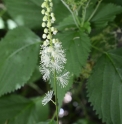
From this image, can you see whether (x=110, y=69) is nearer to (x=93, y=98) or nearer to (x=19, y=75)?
(x=93, y=98)

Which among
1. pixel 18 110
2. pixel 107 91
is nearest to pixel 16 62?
pixel 18 110

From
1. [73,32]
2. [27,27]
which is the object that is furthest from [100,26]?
[27,27]

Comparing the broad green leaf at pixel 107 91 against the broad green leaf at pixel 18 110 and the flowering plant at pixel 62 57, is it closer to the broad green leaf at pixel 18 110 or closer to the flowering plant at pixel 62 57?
the flowering plant at pixel 62 57

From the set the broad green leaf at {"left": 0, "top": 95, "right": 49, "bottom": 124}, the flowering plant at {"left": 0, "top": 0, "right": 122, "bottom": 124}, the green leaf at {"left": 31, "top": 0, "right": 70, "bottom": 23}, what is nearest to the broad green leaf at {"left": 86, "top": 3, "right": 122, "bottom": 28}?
the flowering plant at {"left": 0, "top": 0, "right": 122, "bottom": 124}

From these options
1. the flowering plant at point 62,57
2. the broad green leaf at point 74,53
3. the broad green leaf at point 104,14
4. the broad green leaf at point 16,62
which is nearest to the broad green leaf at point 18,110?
the flowering plant at point 62,57

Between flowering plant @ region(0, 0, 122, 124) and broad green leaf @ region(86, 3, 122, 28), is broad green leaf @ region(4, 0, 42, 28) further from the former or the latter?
broad green leaf @ region(86, 3, 122, 28)

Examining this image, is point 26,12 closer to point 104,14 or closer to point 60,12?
point 60,12

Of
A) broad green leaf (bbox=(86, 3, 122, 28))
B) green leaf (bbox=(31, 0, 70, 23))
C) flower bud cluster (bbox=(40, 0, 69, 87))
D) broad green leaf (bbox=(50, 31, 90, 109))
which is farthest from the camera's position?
green leaf (bbox=(31, 0, 70, 23))
